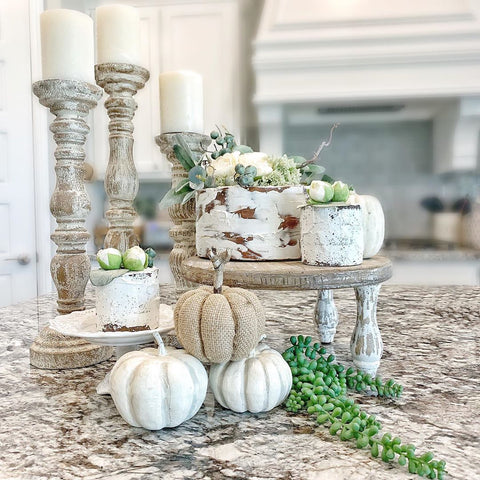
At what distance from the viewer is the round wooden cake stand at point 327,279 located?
2.20ft

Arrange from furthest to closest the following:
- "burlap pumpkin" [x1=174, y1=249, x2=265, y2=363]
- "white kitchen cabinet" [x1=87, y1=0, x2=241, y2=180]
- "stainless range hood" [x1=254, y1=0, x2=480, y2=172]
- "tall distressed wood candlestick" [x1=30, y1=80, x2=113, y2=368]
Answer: "white kitchen cabinet" [x1=87, y1=0, x2=241, y2=180] < "stainless range hood" [x1=254, y1=0, x2=480, y2=172] < "tall distressed wood candlestick" [x1=30, y1=80, x2=113, y2=368] < "burlap pumpkin" [x1=174, y1=249, x2=265, y2=363]

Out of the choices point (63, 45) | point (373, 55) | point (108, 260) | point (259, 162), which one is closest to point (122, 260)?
point (108, 260)

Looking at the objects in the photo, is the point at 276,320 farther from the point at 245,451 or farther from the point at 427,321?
the point at 245,451

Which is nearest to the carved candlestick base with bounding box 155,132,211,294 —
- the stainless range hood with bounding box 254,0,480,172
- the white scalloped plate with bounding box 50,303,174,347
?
the white scalloped plate with bounding box 50,303,174,347

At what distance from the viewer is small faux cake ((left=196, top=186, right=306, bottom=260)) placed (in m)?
0.80

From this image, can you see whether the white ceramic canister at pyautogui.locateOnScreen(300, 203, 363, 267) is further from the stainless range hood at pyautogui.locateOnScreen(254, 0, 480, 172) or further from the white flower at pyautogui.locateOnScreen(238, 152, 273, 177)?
the stainless range hood at pyautogui.locateOnScreen(254, 0, 480, 172)

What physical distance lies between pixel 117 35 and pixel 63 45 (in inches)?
4.8

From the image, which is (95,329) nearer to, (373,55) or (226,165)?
(226,165)

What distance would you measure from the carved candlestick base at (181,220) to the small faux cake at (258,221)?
18 cm

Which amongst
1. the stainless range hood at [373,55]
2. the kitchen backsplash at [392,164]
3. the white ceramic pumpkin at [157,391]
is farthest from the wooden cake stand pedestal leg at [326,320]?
the kitchen backsplash at [392,164]

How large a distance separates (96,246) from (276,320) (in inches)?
84.1

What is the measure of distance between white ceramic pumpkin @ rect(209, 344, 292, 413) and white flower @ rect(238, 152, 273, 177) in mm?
325

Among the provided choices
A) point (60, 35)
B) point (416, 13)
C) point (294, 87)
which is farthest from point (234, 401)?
point (416, 13)

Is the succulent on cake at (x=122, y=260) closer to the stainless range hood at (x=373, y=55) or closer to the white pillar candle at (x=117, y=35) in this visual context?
the white pillar candle at (x=117, y=35)
